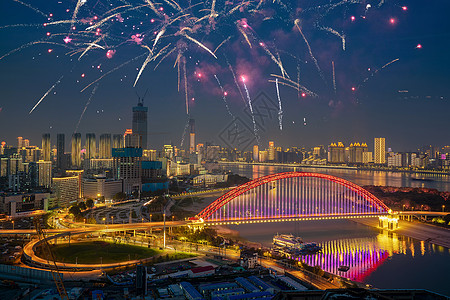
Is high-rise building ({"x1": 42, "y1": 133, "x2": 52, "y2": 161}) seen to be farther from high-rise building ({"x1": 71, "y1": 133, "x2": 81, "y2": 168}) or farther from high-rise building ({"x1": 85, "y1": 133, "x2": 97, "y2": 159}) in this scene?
high-rise building ({"x1": 85, "y1": 133, "x2": 97, "y2": 159})

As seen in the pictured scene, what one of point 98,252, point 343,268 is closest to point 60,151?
point 98,252

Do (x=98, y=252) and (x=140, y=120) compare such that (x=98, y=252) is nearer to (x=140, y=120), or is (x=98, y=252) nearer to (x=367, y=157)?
(x=140, y=120)

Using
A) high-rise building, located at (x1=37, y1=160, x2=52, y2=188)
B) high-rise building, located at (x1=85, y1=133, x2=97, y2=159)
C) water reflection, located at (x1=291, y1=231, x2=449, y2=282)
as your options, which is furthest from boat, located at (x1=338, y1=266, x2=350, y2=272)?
high-rise building, located at (x1=85, y1=133, x2=97, y2=159)

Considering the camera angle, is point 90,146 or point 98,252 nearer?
point 98,252

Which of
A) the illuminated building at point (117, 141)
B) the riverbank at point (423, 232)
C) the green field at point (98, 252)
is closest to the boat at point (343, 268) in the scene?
the riverbank at point (423, 232)

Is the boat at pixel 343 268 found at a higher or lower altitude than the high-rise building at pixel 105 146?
lower

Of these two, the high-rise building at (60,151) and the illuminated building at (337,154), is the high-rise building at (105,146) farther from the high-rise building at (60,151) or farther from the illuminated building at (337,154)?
the illuminated building at (337,154)
